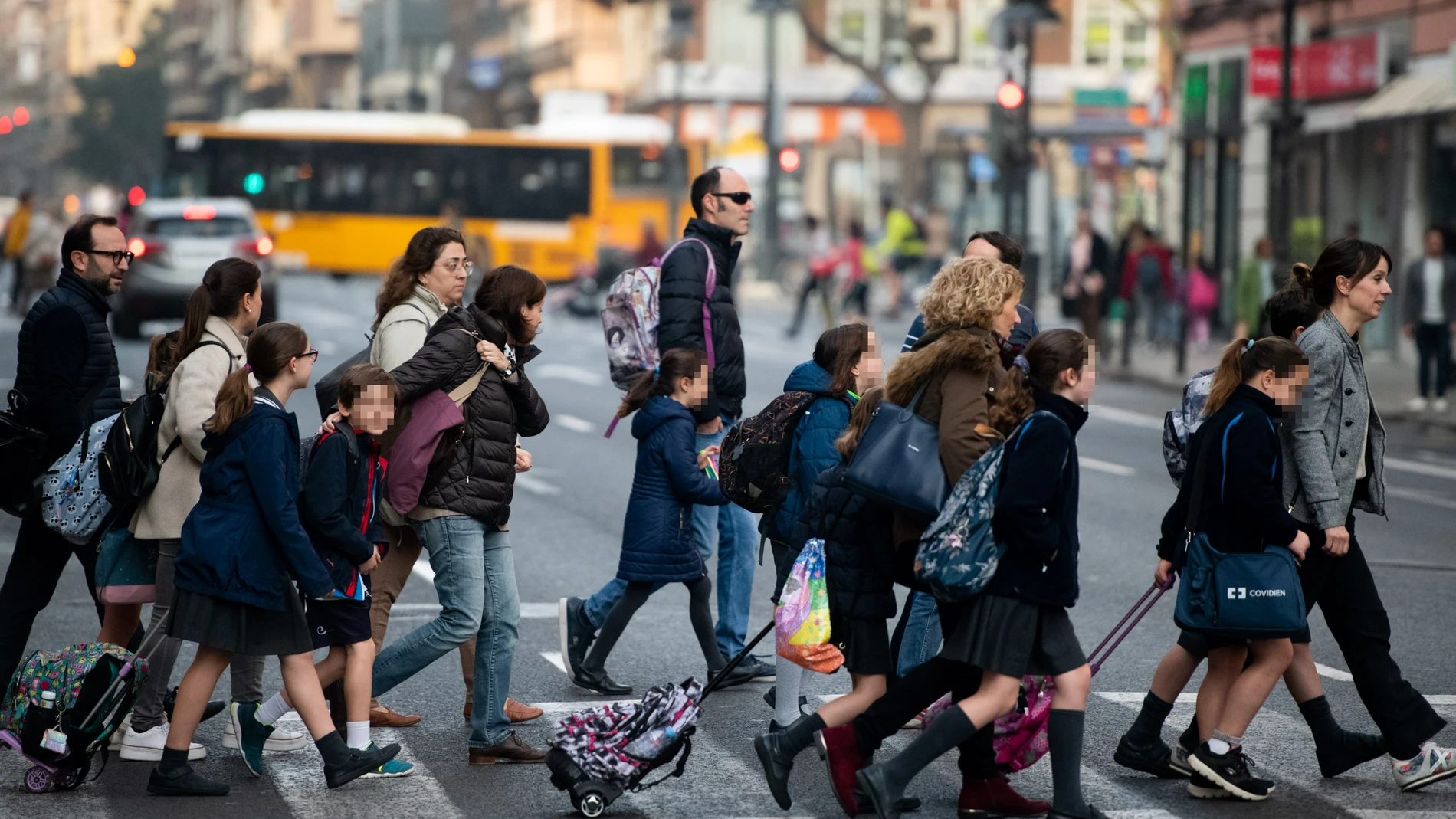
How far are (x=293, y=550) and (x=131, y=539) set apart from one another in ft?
3.17

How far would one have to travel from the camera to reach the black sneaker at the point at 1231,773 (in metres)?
6.07

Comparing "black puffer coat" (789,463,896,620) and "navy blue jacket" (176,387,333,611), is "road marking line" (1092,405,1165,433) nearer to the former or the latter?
"black puffer coat" (789,463,896,620)

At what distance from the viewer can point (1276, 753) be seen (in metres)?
6.77

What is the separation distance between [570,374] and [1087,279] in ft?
20.0

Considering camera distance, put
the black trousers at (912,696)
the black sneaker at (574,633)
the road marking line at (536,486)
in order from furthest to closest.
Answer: the road marking line at (536,486), the black sneaker at (574,633), the black trousers at (912,696)

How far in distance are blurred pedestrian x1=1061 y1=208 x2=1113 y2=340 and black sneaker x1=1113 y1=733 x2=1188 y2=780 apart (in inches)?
723

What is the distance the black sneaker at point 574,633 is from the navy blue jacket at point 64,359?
6.13 ft

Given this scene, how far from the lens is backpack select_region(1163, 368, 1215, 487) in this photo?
6539mm

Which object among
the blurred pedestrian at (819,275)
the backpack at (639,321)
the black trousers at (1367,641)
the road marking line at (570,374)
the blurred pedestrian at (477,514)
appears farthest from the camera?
the blurred pedestrian at (819,275)

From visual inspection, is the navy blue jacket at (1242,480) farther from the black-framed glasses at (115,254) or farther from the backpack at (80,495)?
the black-framed glasses at (115,254)

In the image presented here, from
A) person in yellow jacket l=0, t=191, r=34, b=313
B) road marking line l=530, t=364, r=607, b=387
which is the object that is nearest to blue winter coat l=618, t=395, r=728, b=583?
road marking line l=530, t=364, r=607, b=387

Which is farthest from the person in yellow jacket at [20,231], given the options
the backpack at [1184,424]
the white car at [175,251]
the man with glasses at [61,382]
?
the backpack at [1184,424]

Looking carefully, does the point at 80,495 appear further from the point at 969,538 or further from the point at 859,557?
the point at 969,538

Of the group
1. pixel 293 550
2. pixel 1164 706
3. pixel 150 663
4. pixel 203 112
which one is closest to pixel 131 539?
pixel 150 663
